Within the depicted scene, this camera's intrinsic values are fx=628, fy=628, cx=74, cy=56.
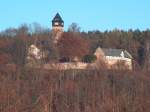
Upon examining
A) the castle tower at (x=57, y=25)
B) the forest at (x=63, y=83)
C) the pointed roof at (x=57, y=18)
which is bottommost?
the forest at (x=63, y=83)

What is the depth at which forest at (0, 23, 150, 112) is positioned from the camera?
2795 centimetres

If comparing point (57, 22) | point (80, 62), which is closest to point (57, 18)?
point (57, 22)

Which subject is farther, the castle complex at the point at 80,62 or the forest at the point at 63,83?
the castle complex at the point at 80,62

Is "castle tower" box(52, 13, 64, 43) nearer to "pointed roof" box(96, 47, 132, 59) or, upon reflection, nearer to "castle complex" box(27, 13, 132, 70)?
"castle complex" box(27, 13, 132, 70)

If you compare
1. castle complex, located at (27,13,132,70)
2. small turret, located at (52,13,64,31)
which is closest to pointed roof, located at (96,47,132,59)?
castle complex, located at (27,13,132,70)

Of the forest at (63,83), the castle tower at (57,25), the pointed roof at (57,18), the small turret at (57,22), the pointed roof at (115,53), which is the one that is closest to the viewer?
the forest at (63,83)

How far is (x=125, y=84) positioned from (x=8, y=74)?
22.1 feet

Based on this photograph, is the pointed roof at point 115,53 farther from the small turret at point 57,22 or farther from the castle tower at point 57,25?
the small turret at point 57,22

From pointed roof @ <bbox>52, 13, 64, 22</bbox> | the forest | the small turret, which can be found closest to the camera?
the forest

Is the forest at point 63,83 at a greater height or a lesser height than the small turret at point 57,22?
lesser

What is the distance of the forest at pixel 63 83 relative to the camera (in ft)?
91.7

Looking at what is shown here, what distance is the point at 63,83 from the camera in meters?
35.5

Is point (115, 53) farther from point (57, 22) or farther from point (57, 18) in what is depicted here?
point (57, 18)

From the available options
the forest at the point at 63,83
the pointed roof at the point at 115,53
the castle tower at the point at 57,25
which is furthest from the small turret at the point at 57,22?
the pointed roof at the point at 115,53
